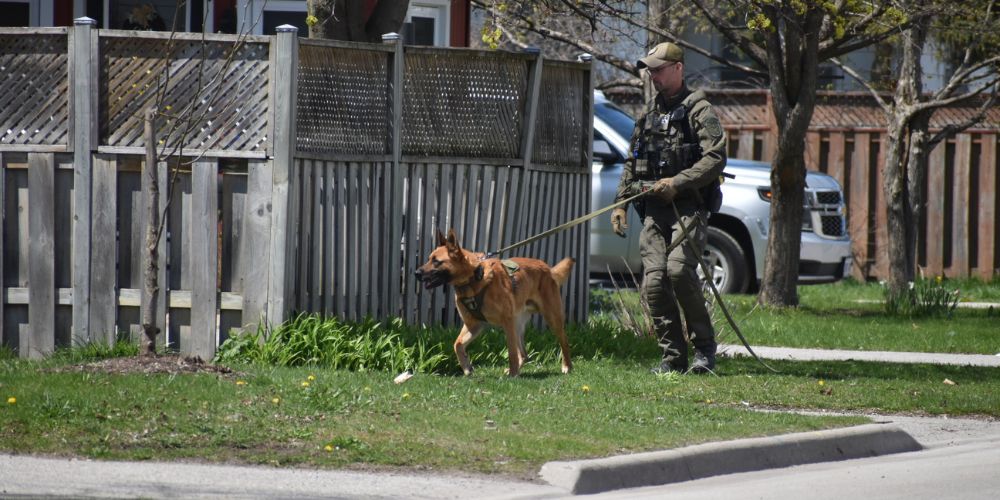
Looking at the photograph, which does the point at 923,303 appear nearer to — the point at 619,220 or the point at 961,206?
the point at 961,206

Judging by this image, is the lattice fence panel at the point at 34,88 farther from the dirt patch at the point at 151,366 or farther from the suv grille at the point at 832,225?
the suv grille at the point at 832,225

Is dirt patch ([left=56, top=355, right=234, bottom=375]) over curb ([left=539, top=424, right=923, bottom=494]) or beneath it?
over

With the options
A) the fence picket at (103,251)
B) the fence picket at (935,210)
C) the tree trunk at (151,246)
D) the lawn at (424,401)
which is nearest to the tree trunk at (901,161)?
the fence picket at (935,210)

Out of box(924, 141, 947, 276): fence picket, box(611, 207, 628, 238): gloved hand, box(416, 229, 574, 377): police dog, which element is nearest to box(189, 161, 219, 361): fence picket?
box(416, 229, 574, 377): police dog

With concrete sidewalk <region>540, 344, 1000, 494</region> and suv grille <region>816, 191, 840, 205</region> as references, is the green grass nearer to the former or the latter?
suv grille <region>816, 191, 840, 205</region>

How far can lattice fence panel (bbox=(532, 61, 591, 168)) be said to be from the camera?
11055mm

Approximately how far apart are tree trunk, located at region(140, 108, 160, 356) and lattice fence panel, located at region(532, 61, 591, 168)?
3443 mm

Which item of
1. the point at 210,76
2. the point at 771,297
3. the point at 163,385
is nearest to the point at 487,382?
the point at 163,385

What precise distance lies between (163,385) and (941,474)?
13.5 ft

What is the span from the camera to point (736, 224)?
16.0 m

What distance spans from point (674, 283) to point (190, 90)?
342 cm

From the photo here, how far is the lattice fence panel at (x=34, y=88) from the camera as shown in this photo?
371 inches

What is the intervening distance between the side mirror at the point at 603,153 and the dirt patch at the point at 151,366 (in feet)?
24.9

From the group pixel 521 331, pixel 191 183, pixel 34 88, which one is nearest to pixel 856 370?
pixel 521 331
